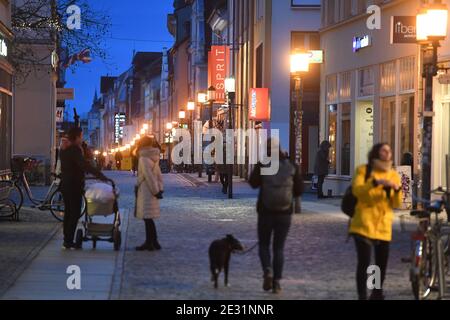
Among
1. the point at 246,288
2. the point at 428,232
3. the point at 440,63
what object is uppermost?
the point at 440,63

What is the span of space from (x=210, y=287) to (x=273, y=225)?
107cm

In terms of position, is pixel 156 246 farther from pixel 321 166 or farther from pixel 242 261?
pixel 321 166

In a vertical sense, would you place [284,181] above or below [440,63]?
below

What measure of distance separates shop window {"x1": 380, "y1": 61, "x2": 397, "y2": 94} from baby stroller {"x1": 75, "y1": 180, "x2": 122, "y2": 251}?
43.5 feet

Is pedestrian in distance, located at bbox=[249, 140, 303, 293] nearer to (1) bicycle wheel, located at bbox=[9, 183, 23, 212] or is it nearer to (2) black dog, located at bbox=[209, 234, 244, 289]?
(2) black dog, located at bbox=[209, 234, 244, 289]

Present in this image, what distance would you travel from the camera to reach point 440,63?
2358 centimetres

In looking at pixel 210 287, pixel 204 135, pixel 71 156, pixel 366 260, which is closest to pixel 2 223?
pixel 71 156

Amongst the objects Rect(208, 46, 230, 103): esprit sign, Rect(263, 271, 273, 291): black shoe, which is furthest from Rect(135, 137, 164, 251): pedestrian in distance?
Rect(208, 46, 230, 103): esprit sign

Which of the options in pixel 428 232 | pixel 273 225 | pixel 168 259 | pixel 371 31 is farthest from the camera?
pixel 371 31

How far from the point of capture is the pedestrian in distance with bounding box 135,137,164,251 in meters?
15.6

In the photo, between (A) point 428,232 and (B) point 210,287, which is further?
(B) point 210,287

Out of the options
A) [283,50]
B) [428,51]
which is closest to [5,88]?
[428,51]

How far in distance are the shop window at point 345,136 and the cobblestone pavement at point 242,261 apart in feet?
22.3
